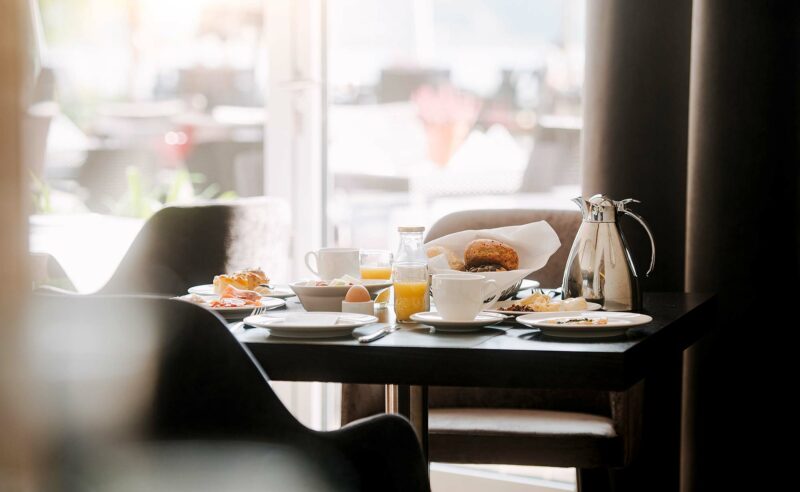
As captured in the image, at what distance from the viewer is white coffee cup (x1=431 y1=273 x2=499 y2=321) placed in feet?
4.93

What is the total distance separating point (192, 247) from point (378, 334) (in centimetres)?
141

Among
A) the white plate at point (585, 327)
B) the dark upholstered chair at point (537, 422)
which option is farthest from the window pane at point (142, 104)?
the white plate at point (585, 327)

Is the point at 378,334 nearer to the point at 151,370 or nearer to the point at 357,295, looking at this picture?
the point at 357,295

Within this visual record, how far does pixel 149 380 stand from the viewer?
105 centimetres

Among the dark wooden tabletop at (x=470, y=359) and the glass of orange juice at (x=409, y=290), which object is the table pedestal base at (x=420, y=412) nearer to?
the glass of orange juice at (x=409, y=290)

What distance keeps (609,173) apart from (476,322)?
1237mm

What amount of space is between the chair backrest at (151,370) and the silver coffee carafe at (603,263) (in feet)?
2.76

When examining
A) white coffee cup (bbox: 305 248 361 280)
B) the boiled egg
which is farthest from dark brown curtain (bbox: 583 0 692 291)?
the boiled egg

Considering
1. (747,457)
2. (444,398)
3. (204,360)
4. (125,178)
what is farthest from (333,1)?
(204,360)

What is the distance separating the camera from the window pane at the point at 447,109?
3.15 metres

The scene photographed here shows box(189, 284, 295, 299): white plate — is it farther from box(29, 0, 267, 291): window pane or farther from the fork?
box(29, 0, 267, 291): window pane

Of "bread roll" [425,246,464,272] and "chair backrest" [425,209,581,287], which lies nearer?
"bread roll" [425,246,464,272]

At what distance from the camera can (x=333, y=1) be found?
3604 mm

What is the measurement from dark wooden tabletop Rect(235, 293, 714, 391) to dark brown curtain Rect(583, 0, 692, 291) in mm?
1103
